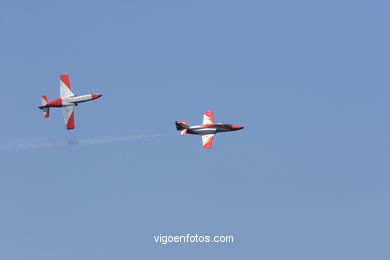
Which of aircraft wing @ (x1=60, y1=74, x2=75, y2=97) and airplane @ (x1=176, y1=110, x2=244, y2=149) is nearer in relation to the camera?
aircraft wing @ (x1=60, y1=74, x2=75, y2=97)

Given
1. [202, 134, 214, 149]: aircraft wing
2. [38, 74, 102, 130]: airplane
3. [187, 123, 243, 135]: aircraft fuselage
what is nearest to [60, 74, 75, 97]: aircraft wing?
[38, 74, 102, 130]: airplane

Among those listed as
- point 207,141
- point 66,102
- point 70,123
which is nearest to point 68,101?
point 66,102

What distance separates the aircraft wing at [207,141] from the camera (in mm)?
122625

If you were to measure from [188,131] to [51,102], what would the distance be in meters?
25.3

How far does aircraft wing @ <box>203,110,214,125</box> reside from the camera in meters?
129

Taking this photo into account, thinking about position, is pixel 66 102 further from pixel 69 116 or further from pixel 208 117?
pixel 208 117

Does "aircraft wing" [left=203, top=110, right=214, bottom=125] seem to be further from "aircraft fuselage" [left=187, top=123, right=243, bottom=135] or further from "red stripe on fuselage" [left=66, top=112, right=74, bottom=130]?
"red stripe on fuselage" [left=66, top=112, right=74, bottom=130]

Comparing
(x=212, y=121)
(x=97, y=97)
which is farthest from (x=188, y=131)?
(x=97, y=97)

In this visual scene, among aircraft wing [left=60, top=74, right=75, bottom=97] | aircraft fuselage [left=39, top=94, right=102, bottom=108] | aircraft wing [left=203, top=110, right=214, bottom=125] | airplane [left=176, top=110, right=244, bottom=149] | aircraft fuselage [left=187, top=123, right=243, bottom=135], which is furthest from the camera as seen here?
aircraft wing [left=203, top=110, right=214, bottom=125]

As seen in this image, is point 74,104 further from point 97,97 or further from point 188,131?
point 188,131

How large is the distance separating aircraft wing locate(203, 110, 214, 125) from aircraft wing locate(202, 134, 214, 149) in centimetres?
425

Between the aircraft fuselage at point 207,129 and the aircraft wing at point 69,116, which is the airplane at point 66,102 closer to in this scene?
the aircraft wing at point 69,116

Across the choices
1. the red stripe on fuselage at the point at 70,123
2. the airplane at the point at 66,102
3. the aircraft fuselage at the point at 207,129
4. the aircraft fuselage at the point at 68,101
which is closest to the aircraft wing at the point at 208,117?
the aircraft fuselage at the point at 207,129

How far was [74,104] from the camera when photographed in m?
122
